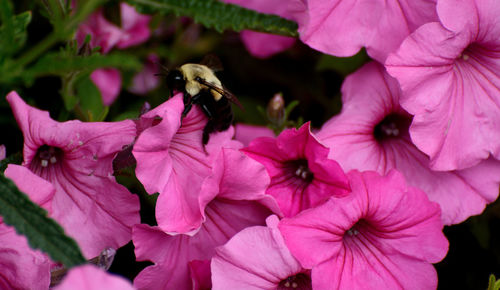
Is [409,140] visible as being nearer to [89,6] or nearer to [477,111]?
[477,111]

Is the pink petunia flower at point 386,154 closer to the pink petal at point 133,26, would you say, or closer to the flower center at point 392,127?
the flower center at point 392,127

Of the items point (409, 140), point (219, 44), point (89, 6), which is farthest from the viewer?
point (219, 44)

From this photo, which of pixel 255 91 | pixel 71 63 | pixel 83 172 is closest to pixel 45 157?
pixel 83 172

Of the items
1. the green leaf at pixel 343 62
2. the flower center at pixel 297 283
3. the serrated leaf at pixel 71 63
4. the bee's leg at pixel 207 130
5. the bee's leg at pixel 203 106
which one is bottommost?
the flower center at pixel 297 283

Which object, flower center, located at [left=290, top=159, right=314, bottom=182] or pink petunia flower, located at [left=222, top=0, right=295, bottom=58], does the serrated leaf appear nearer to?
flower center, located at [left=290, top=159, right=314, bottom=182]

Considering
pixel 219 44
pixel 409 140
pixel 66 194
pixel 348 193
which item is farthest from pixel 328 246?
pixel 219 44

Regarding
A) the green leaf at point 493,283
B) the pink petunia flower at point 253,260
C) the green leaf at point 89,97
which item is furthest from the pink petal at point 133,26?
the green leaf at point 493,283
